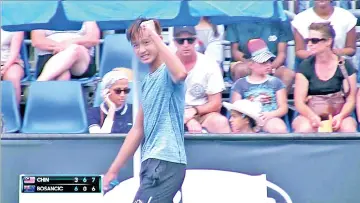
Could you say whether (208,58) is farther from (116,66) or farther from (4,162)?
(4,162)

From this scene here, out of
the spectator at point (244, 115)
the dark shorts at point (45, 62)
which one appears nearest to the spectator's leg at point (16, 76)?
the dark shorts at point (45, 62)

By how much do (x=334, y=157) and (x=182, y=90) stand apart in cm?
106

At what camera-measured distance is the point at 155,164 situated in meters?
5.51

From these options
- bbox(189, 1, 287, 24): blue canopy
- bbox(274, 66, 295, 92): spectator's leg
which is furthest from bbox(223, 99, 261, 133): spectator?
bbox(189, 1, 287, 24): blue canopy

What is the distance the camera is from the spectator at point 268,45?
5.86 meters

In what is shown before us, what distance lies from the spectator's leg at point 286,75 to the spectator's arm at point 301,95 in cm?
4

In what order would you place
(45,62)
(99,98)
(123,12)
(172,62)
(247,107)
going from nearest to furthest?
1. (172,62)
2. (123,12)
3. (247,107)
4. (99,98)
5. (45,62)

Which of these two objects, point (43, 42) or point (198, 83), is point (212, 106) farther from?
point (43, 42)

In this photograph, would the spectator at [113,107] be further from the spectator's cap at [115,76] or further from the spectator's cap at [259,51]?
the spectator's cap at [259,51]

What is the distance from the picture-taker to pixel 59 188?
5.78 metres

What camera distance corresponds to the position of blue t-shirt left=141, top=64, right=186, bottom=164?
552 cm

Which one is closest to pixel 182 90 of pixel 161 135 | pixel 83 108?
pixel 161 135

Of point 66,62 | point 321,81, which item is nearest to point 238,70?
point 321,81

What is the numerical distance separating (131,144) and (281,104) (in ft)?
3.28
